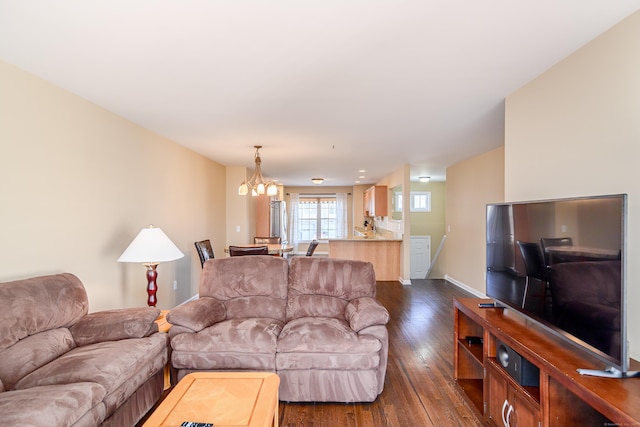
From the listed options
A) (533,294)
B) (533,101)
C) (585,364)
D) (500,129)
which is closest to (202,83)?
(533,101)

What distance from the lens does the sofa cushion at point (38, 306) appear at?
5.82ft

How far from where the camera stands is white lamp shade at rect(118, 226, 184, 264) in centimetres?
270

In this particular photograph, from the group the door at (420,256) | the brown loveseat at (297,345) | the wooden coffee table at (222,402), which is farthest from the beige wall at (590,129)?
the door at (420,256)

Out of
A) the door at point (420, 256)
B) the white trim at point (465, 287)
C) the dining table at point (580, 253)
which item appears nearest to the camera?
the dining table at point (580, 253)

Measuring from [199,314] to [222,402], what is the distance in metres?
1.09

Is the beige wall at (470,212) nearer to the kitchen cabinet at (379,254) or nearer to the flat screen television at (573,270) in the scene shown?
the kitchen cabinet at (379,254)

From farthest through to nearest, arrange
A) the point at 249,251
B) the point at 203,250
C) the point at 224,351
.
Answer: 1. the point at 203,250
2. the point at 249,251
3. the point at 224,351

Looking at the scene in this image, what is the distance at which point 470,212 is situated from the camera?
5648 millimetres

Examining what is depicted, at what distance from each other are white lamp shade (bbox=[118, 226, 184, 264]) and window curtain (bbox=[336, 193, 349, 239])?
327 inches

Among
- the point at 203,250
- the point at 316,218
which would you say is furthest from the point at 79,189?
the point at 316,218

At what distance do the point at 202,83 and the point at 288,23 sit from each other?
1048mm

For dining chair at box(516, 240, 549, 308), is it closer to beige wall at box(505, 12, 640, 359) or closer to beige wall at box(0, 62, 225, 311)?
beige wall at box(505, 12, 640, 359)

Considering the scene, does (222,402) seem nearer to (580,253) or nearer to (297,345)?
(297,345)

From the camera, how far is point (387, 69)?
2189 mm
